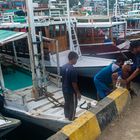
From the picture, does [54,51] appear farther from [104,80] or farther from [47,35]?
[104,80]

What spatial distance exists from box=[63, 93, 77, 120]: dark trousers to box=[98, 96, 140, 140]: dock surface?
5.47ft

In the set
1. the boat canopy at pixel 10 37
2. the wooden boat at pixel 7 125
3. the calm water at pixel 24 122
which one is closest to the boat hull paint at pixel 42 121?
the calm water at pixel 24 122

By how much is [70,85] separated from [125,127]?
6.77ft

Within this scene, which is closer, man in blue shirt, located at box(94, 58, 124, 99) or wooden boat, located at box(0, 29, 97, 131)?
man in blue shirt, located at box(94, 58, 124, 99)

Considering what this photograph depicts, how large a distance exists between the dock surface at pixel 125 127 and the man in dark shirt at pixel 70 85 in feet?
4.86

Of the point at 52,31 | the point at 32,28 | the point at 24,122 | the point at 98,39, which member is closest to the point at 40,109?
the point at 24,122

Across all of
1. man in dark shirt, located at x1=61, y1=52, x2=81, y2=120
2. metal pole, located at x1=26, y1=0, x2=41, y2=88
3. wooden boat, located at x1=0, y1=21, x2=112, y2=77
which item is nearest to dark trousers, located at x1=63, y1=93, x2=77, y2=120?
man in dark shirt, located at x1=61, y1=52, x2=81, y2=120

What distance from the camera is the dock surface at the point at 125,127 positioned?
4141mm

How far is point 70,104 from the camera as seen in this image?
257 inches

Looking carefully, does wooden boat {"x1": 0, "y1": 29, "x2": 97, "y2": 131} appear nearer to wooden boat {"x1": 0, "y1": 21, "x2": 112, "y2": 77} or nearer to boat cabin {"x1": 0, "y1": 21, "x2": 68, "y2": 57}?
wooden boat {"x1": 0, "y1": 21, "x2": 112, "y2": 77}

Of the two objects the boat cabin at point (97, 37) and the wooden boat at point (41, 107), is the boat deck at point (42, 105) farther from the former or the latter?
the boat cabin at point (97, 37)

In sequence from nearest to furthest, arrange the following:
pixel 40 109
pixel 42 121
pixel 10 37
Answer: pixel 42 121, pixel 40 109, pixel 10 37

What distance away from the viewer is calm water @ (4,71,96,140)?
8.22 metres

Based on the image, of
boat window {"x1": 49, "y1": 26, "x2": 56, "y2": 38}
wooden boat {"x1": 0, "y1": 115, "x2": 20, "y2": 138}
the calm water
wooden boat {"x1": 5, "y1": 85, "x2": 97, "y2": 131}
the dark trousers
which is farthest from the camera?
boat window {"x1": 49, "y1": 26, "x2": 56, "y2": 38}
